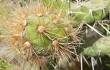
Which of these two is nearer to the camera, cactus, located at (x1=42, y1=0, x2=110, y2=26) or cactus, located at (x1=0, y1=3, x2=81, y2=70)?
cactus, located at (x1=0, y1=3, x2=81, y2=70)

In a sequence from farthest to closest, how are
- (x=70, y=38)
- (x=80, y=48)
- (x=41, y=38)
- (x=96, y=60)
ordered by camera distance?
1. (x=96, y=60)
2. (x=80, y=48)
3. (x=70, y=38)
4. (x=41, y=38)

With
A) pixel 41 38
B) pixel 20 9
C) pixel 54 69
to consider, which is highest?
pixel 20 9

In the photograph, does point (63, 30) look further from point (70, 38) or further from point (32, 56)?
point (32, 56)

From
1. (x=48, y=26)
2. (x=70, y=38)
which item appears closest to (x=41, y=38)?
(x=48, y=26)

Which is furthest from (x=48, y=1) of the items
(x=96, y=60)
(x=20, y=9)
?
(x=96, y=60)

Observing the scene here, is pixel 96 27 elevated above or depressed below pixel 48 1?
below

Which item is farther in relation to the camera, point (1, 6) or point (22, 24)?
point (1, 6)

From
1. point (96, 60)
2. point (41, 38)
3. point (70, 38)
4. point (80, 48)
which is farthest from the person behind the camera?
point (96, 60)

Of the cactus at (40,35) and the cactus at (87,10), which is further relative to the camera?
the cactus at (87,10)

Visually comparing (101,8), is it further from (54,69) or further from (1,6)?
(1,6)

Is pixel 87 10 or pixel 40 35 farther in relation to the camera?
pixel 87 10
